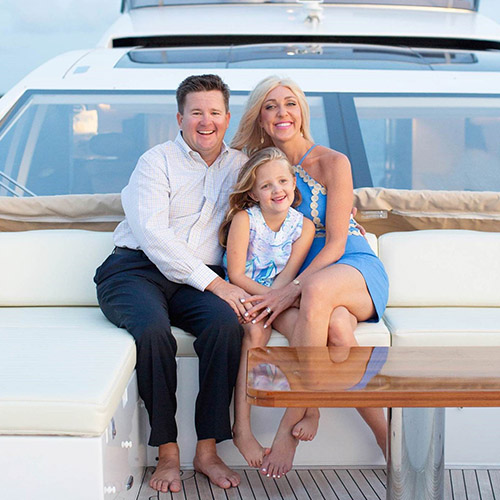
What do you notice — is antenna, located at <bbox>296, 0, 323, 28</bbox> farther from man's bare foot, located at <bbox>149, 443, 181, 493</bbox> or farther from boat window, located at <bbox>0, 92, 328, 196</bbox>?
man's bare foot, located at <bbox>149, 443, 181, 493</bbox>

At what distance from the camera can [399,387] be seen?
5.99 ft

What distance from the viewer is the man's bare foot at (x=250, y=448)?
2.42 meters

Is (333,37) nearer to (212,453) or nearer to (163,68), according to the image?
(163,68)

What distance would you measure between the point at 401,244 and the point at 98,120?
→ 4.96ft

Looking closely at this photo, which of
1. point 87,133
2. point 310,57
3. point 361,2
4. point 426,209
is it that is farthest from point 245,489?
point 361,2

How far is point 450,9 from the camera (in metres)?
5.40

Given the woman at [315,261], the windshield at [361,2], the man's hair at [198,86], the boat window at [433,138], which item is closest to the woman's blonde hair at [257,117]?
the woman at [315,261]

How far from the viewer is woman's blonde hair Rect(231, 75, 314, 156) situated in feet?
9.23

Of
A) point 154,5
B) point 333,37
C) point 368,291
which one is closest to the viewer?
point 368,291

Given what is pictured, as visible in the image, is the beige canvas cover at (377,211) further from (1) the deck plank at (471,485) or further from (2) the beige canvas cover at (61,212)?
(1) the deck plank at (471,485)

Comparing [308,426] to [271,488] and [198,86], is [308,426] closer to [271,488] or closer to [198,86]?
[271,488]

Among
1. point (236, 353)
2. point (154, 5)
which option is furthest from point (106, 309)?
point (154, 5)

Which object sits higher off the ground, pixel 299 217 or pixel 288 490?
pixel 299 217

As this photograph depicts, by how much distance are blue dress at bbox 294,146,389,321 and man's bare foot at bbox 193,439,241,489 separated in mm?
668
